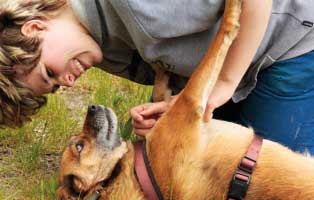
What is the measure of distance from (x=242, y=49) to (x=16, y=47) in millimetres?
1091

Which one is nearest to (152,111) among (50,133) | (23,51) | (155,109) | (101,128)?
(155,109)

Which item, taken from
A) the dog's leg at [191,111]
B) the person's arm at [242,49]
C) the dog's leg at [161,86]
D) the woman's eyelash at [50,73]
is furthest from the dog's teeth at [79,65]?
the person's arm at [242,49]

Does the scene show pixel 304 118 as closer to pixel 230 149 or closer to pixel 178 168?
pixel 230 149

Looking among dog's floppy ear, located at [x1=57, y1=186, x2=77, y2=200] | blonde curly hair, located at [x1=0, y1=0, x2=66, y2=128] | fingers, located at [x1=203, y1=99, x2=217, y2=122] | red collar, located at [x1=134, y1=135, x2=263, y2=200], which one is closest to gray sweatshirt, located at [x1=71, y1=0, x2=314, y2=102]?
blonde curly hair, located at [x1=0, y1=0, x2=66, y2=128]

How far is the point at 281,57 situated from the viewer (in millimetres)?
3389

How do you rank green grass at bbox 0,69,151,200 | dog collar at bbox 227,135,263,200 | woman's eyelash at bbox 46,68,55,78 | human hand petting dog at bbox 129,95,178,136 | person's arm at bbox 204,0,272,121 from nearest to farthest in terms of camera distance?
dog collar at bbox 227,135,263,200 → person's arm at bbox 204,0,272,121 → woman's eyelash at bbox 46,68,55,78 → human hand petting dog at bbox 129,95,178,136 → green grass at bbox 0,69,151,200

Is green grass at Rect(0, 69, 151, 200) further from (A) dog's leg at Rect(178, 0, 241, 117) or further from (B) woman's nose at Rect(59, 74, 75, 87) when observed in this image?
(A) dog's leg at Rect(178, 0, 241, 117)

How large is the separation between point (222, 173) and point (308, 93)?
818mm

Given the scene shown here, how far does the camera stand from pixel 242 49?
A: 3.04 metres

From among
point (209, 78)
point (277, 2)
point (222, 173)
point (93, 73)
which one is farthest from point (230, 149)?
point (93, 73)

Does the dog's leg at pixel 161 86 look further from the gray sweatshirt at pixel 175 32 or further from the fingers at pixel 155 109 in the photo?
the fingers at pixel 155 109

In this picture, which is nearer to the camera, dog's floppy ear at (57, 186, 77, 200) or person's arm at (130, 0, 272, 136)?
person's arm at (130, 0, 272, 136)

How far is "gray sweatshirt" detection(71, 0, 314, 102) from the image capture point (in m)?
3.00

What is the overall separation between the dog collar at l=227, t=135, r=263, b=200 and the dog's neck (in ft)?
1.41
